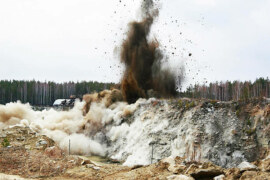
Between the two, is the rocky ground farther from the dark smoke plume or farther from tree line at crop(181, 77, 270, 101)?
tree line at crop(181, 77, 270, 101)

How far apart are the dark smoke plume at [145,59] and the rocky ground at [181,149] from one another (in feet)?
46.1

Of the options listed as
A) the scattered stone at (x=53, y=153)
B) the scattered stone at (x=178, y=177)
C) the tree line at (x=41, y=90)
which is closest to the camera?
the scattered stone at (x=178, y=177)

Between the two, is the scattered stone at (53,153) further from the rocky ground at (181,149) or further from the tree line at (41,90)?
the tree line at (41,90)

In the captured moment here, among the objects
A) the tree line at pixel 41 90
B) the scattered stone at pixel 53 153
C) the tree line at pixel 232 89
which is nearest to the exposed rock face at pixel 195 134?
the scattered stone at pixel 53 153

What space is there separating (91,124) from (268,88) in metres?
45.6

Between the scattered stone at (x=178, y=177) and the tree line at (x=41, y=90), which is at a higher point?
the tree line at (x=41, y=90)

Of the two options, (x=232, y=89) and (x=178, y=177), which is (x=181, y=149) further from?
(x=232, y=89)

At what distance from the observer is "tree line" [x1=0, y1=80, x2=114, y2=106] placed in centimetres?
9600

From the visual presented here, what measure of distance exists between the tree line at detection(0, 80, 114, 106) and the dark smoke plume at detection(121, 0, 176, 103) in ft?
173

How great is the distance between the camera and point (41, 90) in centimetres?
10119

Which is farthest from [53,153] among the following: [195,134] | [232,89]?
[232,89]

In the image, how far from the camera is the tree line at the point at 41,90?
96.0 meters

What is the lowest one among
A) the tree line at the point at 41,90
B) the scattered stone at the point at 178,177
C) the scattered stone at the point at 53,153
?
the scattered stone at the point at 53,153

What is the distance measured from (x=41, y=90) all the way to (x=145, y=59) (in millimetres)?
65325
